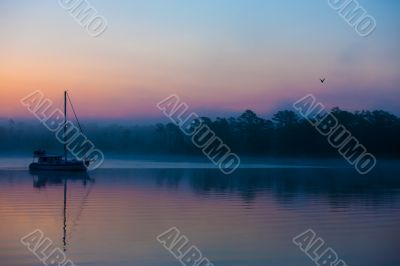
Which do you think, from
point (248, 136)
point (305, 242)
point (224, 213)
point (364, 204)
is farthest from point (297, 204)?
point (248, 136)

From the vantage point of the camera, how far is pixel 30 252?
12.4 metres

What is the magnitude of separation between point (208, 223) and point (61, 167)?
32714 millimetres

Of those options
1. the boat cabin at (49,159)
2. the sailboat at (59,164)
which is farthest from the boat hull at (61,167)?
the boat cabin at (49,159)

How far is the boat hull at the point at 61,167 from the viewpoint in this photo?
4647cm

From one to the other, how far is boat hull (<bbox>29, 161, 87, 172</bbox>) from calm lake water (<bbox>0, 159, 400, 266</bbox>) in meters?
18.7

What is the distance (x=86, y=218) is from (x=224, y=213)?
4.27 metres

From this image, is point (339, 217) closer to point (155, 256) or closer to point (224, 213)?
point (224, 213)

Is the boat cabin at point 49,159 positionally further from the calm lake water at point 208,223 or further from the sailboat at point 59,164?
the calm lake water at point 208,223

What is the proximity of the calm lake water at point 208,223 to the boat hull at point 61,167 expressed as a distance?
61.4ft

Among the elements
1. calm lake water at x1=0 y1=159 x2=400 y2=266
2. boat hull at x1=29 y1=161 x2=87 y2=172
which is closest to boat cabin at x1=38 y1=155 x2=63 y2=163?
boat hull at x1=29 y1=161 x2=87 y2=172

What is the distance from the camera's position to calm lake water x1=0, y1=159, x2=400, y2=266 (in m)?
12.3

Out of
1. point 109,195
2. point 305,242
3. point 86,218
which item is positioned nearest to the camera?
point 305,242

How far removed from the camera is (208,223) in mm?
16719

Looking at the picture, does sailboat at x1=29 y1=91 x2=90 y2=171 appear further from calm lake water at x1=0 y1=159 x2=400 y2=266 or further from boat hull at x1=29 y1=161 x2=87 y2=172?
calm lake water at x1=0 y1=159 x2=400 y2=266
